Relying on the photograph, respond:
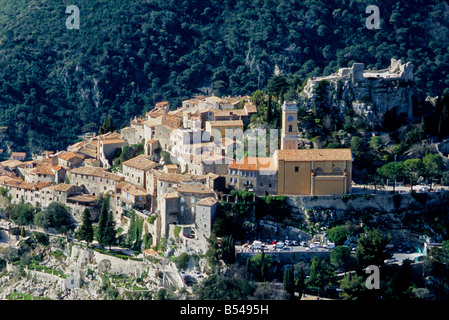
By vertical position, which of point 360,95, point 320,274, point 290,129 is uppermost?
point 360,95

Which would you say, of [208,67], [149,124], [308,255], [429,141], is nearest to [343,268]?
[308,255]

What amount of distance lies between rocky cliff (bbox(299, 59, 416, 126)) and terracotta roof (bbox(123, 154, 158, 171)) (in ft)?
51.3

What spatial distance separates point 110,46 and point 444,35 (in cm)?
4788

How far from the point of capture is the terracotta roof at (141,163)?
85.2 metres

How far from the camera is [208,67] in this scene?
437ft

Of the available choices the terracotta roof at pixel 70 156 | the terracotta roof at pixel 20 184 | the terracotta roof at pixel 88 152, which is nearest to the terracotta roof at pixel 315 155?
the terracotta roof at pixel 70 156

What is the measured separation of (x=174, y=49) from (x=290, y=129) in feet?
184

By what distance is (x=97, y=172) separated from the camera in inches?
3442

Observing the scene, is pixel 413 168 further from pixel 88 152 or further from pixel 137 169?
pixel 88 152

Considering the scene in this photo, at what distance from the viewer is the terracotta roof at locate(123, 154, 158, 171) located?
8519 centimetres

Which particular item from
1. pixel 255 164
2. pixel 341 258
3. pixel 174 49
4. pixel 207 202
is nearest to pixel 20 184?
pixel 207 202

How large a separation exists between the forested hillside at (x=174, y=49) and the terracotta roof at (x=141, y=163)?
111 ft

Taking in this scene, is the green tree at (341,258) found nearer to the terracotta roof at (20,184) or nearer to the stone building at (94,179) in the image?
the stone building at (94,179)

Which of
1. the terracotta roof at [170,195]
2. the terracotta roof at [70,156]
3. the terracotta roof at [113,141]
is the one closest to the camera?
the terracotta roof at [170,195]
